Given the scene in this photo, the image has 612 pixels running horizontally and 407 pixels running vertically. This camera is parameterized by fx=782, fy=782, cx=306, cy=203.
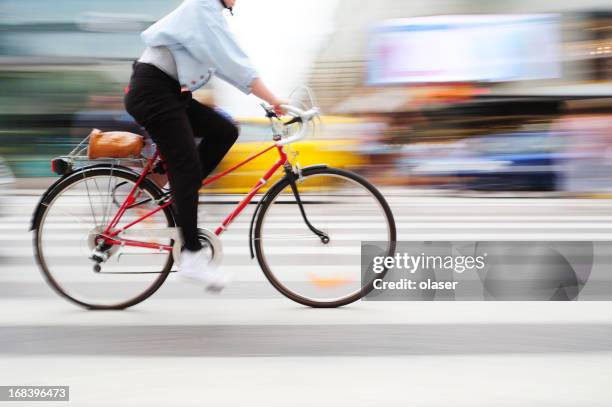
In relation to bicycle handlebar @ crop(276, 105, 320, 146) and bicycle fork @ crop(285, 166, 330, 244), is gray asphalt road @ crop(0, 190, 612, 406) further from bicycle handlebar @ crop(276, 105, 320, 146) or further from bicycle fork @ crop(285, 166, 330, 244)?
bicycle handlebar @ crop(276, 105, 320, 146)

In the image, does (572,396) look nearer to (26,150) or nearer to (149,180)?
(149,180)

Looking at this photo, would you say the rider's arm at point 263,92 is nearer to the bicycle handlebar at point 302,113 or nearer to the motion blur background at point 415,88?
the bicycle handlebar at point 302,113

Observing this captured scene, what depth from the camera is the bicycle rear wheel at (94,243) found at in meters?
4.09

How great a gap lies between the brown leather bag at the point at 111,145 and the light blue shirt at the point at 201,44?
1.51 feet

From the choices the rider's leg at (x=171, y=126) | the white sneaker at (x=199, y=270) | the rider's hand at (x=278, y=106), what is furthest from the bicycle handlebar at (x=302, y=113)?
the white sneaker at (x=199, y=270)

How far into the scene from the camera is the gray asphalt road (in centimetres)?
292

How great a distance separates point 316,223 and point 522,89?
14898 mm

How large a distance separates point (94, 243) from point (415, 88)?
15.0m

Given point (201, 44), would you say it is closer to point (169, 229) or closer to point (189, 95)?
point (189, 95)

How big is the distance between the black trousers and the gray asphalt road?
1.93 ft

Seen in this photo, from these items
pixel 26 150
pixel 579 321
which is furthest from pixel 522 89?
pixel 579 321

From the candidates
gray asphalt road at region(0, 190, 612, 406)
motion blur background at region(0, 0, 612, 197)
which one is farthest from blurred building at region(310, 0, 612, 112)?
gray asphalt road at region(0, 190, 612, 406)

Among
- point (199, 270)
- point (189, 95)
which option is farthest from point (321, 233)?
point (189, 95)

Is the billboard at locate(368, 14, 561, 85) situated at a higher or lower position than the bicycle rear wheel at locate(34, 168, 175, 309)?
higher
